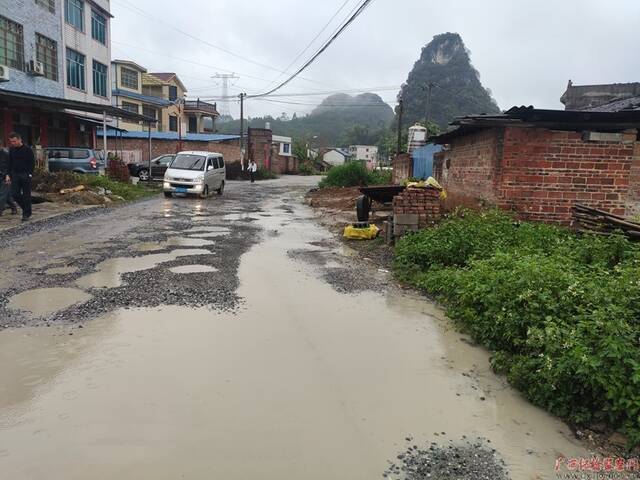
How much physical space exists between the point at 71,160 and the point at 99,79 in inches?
456

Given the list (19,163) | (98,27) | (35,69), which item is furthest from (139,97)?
(19,163)

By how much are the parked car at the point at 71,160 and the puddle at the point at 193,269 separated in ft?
46.7

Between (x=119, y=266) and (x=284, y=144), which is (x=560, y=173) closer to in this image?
(x=119, y=266)

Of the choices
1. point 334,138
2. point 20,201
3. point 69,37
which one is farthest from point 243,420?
point 334,138

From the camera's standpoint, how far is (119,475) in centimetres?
272

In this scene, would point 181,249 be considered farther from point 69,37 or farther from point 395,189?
point 69,37

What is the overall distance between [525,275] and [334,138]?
98674 millimetres

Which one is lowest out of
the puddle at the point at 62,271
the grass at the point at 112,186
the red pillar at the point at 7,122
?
the puddle at the point at 62,271

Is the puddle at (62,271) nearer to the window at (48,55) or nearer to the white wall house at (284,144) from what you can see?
the window at (48,55)

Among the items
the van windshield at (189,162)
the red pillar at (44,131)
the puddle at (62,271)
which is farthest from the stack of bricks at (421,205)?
the red pillar at (44,131)

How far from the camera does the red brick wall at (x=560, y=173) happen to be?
8.72 m

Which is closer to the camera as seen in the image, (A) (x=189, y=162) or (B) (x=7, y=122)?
(A) (x=189, y=162)

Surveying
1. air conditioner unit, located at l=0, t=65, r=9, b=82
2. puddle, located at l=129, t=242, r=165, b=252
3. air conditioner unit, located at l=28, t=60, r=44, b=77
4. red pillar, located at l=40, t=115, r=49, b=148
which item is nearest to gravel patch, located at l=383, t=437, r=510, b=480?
puddle, located at l=129, t=242, r=165, b=252

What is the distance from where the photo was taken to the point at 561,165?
8789mm
